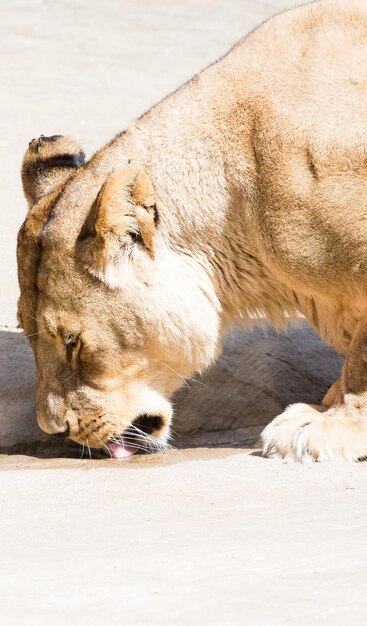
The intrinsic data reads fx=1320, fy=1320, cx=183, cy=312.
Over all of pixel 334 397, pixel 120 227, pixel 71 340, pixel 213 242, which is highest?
pixel 120 227

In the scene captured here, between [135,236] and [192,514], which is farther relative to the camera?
[135,236]

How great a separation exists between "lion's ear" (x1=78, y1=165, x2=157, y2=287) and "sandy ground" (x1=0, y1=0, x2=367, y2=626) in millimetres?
757

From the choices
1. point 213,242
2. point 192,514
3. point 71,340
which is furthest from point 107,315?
point 192,514

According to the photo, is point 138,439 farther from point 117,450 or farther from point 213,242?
point 213,242

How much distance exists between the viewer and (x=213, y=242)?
509 cm

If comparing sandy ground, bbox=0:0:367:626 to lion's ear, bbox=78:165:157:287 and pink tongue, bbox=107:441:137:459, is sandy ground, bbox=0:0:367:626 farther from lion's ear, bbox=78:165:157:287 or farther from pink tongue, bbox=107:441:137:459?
lion's ear, bbox=78:165:157:287

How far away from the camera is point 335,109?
485 cm

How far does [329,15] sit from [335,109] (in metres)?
0.51

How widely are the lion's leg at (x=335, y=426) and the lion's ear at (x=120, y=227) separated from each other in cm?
82

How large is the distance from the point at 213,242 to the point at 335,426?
855 millimetres

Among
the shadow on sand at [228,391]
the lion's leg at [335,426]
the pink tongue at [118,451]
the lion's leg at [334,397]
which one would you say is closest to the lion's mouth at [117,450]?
the pink tongue at [118,451]

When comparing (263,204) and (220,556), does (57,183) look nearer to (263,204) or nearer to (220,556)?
(263,204)

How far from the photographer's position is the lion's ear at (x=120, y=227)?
469 cm

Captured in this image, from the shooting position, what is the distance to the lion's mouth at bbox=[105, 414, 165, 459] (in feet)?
17.0
